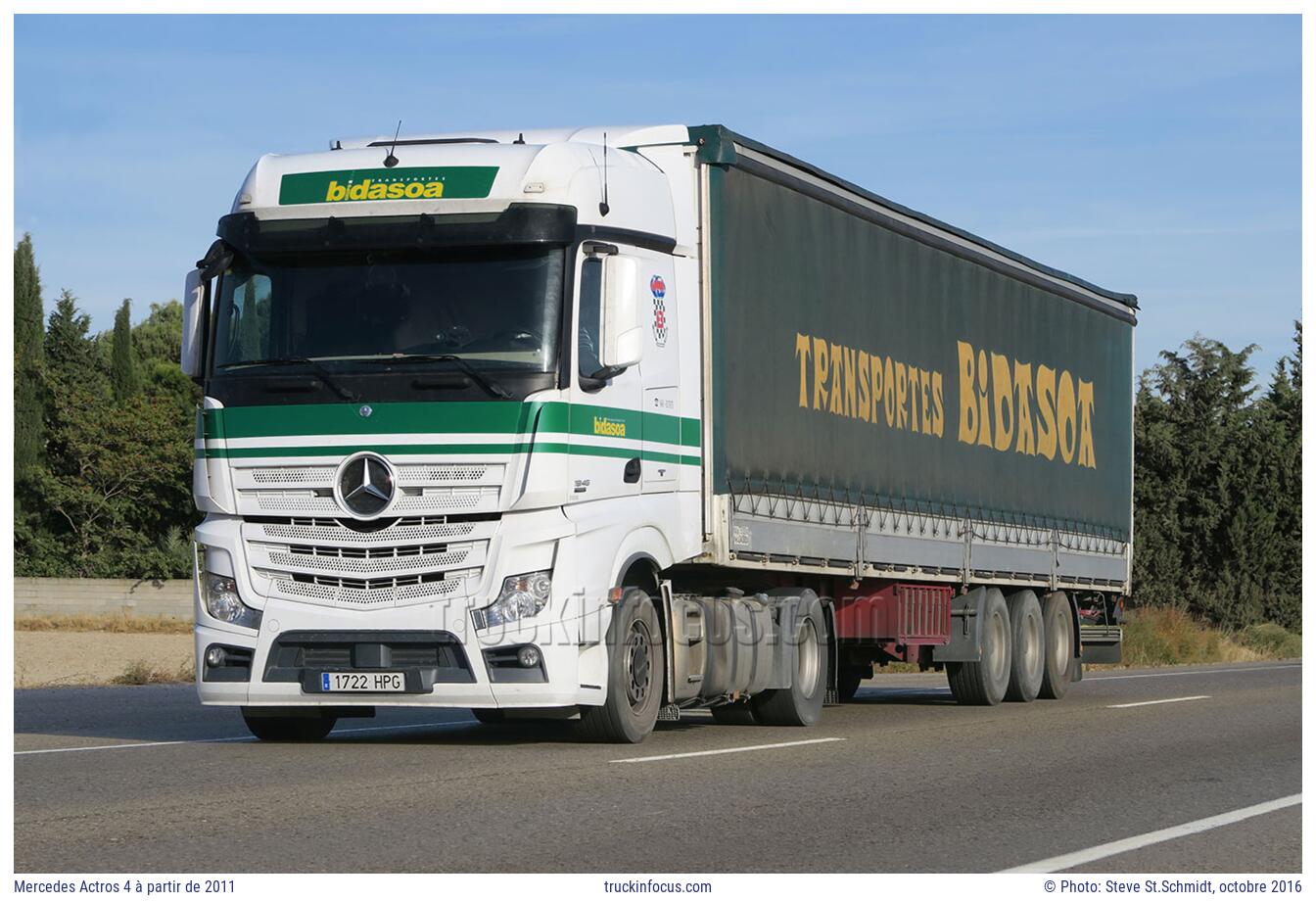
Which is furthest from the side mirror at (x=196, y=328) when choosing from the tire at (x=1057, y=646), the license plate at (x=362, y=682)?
the tire at (x=1057, y=646)

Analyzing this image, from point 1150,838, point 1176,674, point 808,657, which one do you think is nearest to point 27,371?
point 1176,674

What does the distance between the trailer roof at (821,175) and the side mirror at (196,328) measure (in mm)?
3632

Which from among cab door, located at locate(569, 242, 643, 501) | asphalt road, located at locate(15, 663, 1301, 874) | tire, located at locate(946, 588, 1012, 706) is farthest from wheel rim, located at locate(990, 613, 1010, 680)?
cab door, located at locate(569, 242, 643, 501)

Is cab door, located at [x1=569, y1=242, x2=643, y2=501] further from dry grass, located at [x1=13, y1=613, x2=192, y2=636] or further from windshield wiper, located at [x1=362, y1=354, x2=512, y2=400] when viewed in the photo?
dry grass, located at [x1=13, y1=613, x2=192, y2=636]

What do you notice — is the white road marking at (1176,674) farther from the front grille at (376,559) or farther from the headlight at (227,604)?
the headlight at (227,604)

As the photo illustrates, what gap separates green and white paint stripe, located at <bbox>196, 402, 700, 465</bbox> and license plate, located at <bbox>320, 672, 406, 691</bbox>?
1386 millimetres

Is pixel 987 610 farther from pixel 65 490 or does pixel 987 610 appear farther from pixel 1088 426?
pixel 65 490

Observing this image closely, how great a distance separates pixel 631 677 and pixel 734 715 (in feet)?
12.4

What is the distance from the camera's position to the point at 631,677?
45.4ft

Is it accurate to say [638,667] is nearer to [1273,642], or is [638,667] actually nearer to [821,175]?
[821,175]

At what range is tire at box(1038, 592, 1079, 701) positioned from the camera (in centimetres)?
2230

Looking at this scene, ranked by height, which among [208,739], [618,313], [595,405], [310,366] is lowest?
[208,739]

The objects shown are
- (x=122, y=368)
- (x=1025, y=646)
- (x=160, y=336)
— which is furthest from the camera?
(x=160, y=336)

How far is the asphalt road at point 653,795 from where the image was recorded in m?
8.55
